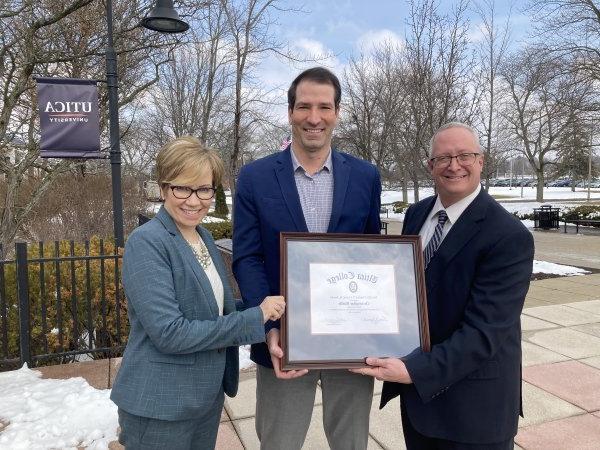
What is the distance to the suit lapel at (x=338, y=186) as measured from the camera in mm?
2107

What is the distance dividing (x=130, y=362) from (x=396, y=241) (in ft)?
3.77

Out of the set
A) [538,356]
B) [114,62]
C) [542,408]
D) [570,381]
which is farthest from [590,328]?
[114,62]

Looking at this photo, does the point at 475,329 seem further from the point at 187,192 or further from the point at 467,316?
the point at 187,192

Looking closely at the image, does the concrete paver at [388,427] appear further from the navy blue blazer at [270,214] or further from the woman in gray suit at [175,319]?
the woman in gray suit at [175,319]

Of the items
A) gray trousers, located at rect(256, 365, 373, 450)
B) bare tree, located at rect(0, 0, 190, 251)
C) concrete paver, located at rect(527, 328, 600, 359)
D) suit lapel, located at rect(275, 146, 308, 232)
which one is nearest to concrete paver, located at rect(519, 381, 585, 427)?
concrete paver, located at rect(527, 328, 600, 359)

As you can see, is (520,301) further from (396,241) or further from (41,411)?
(41,411)

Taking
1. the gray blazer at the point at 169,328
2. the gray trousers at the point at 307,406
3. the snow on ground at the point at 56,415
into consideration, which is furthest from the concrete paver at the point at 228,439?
the gray blazer at the point at 169,328

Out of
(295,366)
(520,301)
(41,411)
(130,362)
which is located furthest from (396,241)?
(41,411)

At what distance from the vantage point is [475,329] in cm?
173

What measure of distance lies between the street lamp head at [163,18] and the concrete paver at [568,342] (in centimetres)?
575

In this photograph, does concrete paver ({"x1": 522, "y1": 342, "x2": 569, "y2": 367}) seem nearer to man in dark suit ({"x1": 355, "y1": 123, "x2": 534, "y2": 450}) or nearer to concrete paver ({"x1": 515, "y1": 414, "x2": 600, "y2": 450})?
concrete paver ({"x1": 515, "y1": 414, "x2": 600, "y2": 450})

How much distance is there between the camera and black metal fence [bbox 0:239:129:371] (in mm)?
4602

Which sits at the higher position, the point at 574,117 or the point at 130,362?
the point at 574,117

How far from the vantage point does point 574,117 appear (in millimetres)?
20281
